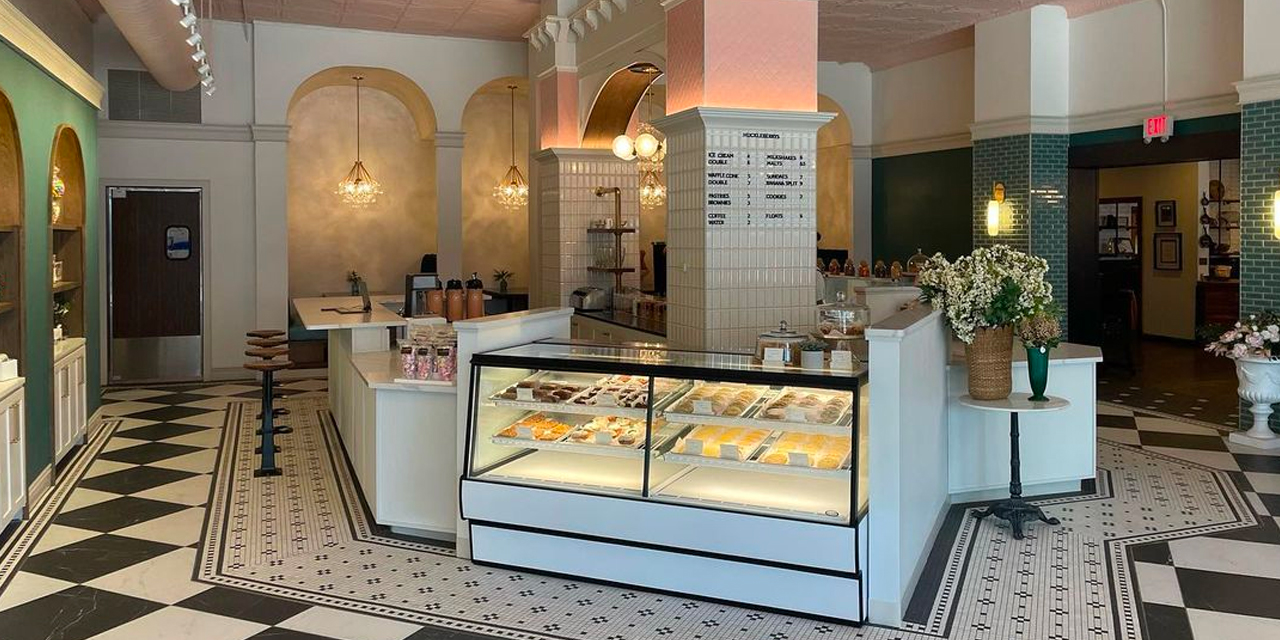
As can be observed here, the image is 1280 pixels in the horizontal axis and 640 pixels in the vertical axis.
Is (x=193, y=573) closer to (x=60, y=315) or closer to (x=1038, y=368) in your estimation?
(x=60, y=315)

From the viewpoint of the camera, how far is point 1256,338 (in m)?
7.14

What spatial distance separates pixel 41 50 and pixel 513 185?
868 cm

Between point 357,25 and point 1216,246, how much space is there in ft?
36.4

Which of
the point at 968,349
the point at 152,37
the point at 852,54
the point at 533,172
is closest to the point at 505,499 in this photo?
the point at 968,349

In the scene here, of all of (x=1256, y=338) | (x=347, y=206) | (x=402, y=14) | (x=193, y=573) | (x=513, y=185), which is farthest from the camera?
(x=513, y=185)

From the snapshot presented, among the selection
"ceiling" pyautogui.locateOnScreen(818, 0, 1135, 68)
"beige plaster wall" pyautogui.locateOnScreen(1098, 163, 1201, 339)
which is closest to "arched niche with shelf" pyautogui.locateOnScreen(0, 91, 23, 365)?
"ceiling" pyautogui.locateOnScreen(818, 0, 1135, 68)

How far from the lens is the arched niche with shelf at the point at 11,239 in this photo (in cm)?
566

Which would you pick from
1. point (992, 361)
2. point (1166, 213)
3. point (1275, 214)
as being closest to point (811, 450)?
point (992, 361)

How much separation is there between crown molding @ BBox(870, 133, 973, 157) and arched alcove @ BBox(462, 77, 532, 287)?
17.0ft

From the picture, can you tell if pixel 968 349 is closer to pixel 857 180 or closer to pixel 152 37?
pixel 152 37

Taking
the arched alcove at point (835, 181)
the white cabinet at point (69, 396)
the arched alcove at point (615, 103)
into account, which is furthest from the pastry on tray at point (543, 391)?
the arched alcove at point (835, 181)

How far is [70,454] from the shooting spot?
7.24 metres

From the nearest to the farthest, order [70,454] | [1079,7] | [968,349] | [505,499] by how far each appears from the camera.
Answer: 1. [505,499]
2. [968,349]
3. [70,454]
4. [1079,7]

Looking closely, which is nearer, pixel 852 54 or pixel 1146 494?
pixel 1146 494
